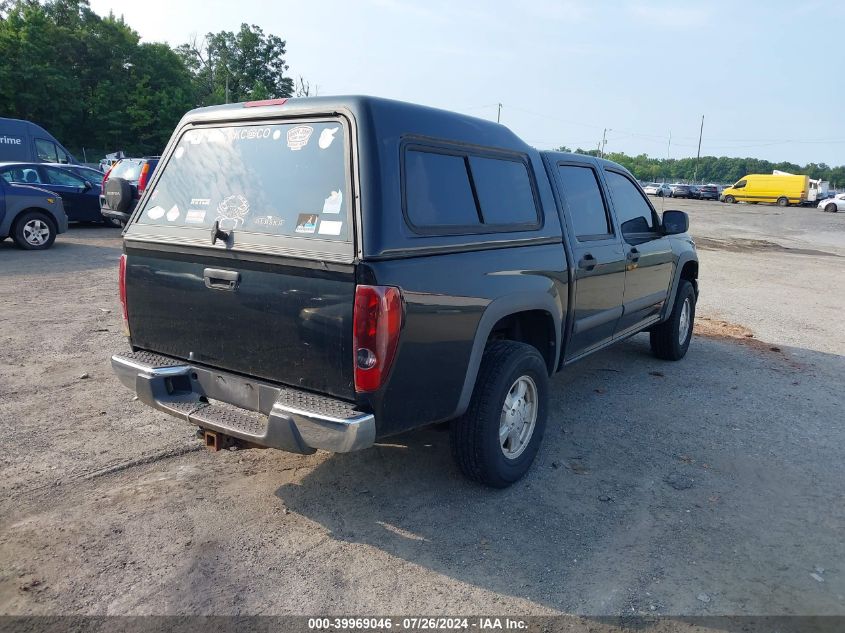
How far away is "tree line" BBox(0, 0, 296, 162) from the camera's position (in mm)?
40406

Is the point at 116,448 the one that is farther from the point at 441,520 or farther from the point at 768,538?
the point at 768,538

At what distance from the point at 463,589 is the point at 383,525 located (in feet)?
2.12

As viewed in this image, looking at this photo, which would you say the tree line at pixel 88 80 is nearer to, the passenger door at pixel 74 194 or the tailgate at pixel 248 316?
the passenger door at pixel 74 194

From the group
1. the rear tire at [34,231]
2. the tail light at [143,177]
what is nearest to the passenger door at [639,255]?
the rear tire at [34,231]

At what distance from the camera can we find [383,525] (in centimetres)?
353

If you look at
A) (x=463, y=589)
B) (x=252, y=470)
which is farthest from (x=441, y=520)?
(x=252, y=470)

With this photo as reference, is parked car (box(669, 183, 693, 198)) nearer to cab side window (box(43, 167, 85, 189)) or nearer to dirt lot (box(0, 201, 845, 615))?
cab side window (box(43, 167, 85, 189))

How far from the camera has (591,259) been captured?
478cm

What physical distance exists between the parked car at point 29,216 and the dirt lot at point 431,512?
709cm

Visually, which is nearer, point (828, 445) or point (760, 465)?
point (760, 465)

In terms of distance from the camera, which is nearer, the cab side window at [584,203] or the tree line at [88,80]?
the cab side window at [584,203]

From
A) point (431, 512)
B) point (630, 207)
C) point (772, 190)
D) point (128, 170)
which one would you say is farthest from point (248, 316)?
point (772, 190)

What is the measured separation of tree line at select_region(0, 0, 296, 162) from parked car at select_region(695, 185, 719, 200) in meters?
33.5

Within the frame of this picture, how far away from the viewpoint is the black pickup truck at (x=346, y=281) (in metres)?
3.04
